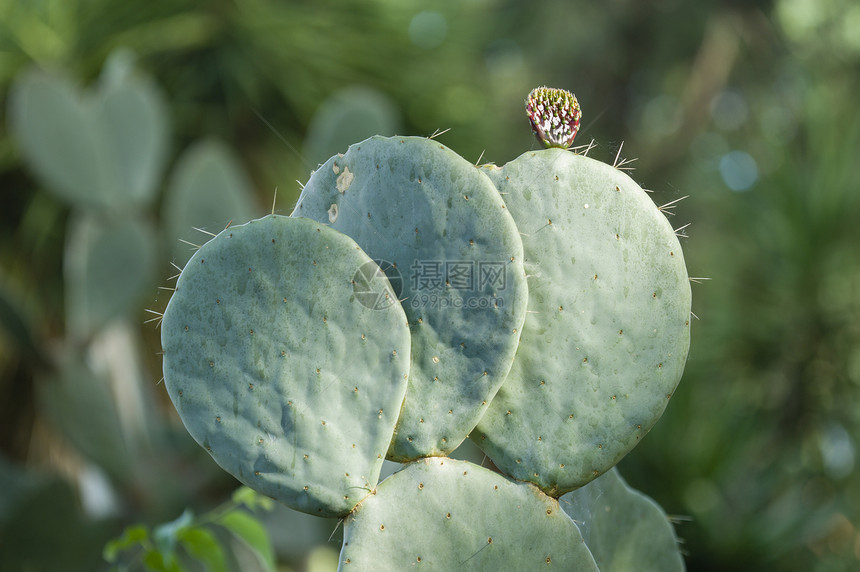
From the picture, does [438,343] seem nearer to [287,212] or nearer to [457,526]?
[457,526]

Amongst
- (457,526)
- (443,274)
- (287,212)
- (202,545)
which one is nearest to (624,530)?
(457,526)

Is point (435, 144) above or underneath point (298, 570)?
above

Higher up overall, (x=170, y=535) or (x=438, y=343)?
(x=438, y=343)

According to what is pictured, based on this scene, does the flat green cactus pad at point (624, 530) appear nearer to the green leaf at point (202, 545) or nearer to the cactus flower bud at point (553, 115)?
the cactus flower bud at point (553, 115)

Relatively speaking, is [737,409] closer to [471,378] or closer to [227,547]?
[227,547]

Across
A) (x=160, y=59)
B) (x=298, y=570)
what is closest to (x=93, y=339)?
(x=298, y=570)

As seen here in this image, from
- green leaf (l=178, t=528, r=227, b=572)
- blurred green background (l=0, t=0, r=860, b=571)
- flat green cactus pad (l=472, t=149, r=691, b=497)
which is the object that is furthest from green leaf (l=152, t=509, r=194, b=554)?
blurred green background (l=0, t=0, r=860, b=571)
